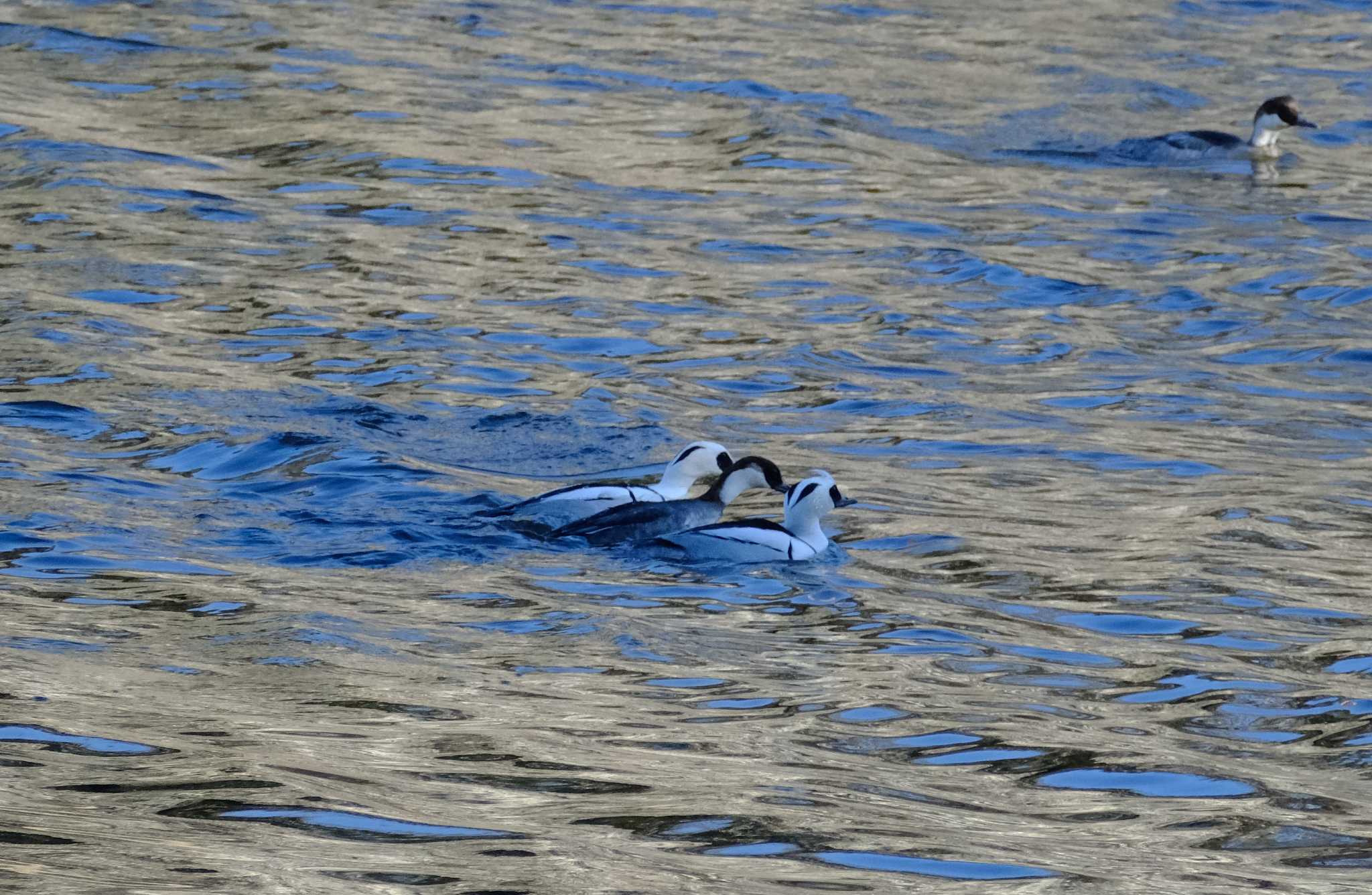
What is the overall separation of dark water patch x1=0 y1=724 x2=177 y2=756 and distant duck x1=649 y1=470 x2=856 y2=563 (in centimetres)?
416

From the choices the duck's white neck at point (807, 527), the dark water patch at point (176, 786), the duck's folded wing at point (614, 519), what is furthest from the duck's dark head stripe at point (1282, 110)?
the dark water patch at point (176, 786)

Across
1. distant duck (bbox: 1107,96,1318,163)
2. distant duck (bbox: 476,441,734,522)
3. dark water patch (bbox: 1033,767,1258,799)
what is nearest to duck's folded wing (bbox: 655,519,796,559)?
distant duck (bbox: 476,441,734,522)

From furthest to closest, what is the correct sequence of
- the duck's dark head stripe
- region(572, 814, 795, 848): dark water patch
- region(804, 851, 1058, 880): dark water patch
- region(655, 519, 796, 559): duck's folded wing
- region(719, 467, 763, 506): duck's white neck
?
the duck's dark head stripe < region(719, 467, 763, 506): duck's white neck < region(655, 519, 796, 559): duck's folded wing < region(572, 814, 795, 848): dark water patch < region(804, 851, 1058, 880): dark water patch

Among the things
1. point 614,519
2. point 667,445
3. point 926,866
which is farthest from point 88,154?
point 926,866

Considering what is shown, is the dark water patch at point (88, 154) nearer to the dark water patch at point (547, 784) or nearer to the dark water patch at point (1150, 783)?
the dark water patch at point (547, 784)

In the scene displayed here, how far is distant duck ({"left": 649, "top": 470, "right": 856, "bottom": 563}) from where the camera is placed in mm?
10008

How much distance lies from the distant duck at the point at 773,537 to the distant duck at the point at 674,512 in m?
0.15

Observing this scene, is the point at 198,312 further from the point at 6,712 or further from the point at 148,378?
the point at 6,712

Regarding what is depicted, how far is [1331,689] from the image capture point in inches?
308

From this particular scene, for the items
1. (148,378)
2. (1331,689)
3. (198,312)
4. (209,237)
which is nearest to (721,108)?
(209,237)

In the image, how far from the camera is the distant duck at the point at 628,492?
10375mm

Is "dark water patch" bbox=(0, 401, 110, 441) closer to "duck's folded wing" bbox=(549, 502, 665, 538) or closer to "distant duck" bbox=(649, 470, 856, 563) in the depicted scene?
"duck's folded wing" bbox=(549, 502, 665, 538)

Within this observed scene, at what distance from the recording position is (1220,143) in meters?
20.3

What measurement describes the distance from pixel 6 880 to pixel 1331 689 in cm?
505
